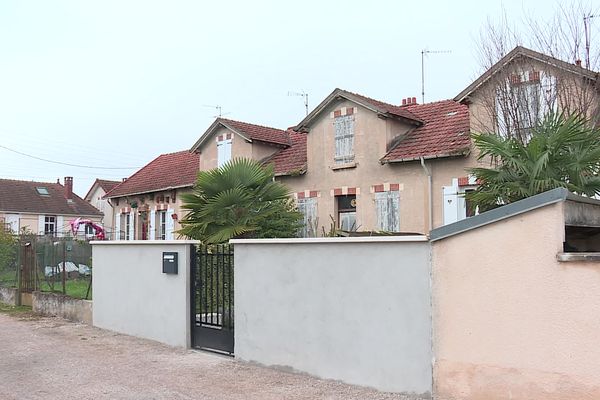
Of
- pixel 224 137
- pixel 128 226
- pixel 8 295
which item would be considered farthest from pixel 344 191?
pixel 128 226

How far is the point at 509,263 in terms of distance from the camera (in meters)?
6.01

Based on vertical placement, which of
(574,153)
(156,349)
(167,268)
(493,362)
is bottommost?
(156,349)

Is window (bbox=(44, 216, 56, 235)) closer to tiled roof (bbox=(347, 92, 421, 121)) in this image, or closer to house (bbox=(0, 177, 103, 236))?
house (bbox=(0, 177, 103, 236))

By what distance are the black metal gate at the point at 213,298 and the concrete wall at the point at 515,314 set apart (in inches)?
153

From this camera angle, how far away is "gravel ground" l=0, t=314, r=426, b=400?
7.09 meters

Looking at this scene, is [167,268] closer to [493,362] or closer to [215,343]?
[215,343]

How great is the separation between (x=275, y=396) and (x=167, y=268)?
4059 millimetres

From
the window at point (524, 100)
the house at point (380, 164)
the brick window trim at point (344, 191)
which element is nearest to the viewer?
the window at point (524, 100)

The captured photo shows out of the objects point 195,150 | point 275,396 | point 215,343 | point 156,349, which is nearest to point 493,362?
point 275,396

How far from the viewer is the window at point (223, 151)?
20188mm

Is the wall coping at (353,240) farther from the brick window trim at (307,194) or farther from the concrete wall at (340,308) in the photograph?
the brick window trim at (307,194)

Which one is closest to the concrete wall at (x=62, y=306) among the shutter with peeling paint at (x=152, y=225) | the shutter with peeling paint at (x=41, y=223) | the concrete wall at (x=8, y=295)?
the concrete wall at (x=8, y=295)

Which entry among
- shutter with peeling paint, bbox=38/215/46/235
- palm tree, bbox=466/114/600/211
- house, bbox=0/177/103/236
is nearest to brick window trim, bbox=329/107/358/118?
palm tree, bbox=466/114/600/211

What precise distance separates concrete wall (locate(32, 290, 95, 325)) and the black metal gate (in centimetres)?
415
